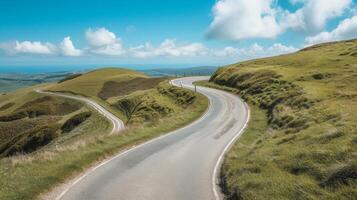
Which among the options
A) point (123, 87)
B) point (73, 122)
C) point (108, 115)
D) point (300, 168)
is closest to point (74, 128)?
point (73, 122)

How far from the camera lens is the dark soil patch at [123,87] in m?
94.9

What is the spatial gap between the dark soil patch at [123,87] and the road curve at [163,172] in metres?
66.8

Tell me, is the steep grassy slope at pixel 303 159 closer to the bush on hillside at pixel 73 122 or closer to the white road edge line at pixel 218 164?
the white road edge line at pixel 218 164

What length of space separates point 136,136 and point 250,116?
17.5 m

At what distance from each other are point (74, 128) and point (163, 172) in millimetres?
44064

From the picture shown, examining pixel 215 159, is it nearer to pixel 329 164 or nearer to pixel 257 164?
pixel 257 164

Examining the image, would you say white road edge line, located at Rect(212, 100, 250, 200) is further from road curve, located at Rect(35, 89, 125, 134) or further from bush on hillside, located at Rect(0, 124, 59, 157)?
bush on hillside, located at Rect(0, 124, 59, 157)

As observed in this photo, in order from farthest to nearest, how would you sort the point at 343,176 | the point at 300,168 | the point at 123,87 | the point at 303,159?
the point at 123,87 → the point at 303,159 → the point at 300,168 → the point at 343,176

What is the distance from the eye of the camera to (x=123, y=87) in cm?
10369

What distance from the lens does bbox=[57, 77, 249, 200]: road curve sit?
1366 centimetres

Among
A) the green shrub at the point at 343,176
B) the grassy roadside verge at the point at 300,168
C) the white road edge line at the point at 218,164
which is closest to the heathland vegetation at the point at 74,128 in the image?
the white road edge line at the point at 218,164

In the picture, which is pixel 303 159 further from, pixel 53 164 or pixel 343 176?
pixel 53 164

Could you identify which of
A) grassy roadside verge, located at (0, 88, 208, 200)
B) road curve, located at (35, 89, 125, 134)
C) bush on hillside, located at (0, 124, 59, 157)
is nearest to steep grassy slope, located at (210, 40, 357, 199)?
grassy roadside verge, located at (0, 88, 208, 200)

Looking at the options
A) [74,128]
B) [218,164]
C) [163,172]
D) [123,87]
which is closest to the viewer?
[163,172]
